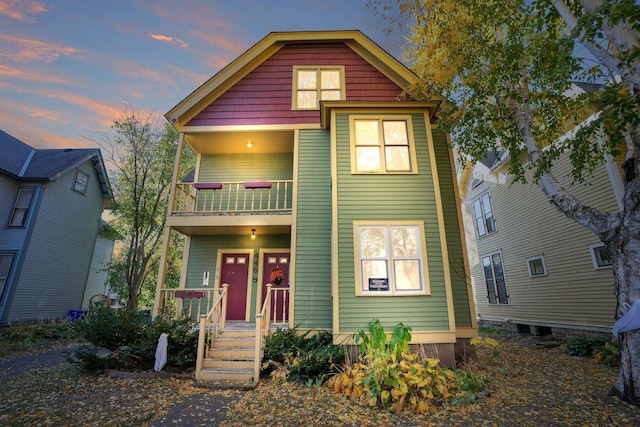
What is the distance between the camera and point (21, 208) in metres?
13.3

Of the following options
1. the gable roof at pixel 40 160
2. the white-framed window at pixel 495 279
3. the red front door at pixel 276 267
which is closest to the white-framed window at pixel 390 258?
the red front door at pixel 276 267

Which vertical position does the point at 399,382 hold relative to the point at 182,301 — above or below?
below

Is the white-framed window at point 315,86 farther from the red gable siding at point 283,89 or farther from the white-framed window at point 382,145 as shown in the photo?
the white-framed window at point 382,145

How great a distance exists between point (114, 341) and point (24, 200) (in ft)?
41.9

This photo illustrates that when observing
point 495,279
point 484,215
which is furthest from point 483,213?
point 495,279

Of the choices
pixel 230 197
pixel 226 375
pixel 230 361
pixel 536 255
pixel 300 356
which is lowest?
pixel 226 375

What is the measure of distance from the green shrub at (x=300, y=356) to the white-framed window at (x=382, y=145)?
14.8 feet

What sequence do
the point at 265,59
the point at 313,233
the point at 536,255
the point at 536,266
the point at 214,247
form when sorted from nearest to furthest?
the point at 313,233 < the point at 214,247 < the point at 265,59 < the point at 536,255 < the point at 536,266

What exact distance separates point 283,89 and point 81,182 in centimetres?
1394

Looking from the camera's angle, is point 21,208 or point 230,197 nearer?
point 230,197

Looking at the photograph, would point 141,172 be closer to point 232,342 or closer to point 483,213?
point 232,342

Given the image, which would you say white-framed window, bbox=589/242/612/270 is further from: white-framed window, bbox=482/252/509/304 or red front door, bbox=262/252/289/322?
red front door, bbox=262/252/289/322

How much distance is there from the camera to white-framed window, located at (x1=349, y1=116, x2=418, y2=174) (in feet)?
25.1

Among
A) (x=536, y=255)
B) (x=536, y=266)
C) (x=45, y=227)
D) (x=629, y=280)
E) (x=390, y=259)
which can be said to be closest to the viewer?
(x=629, y=280)
